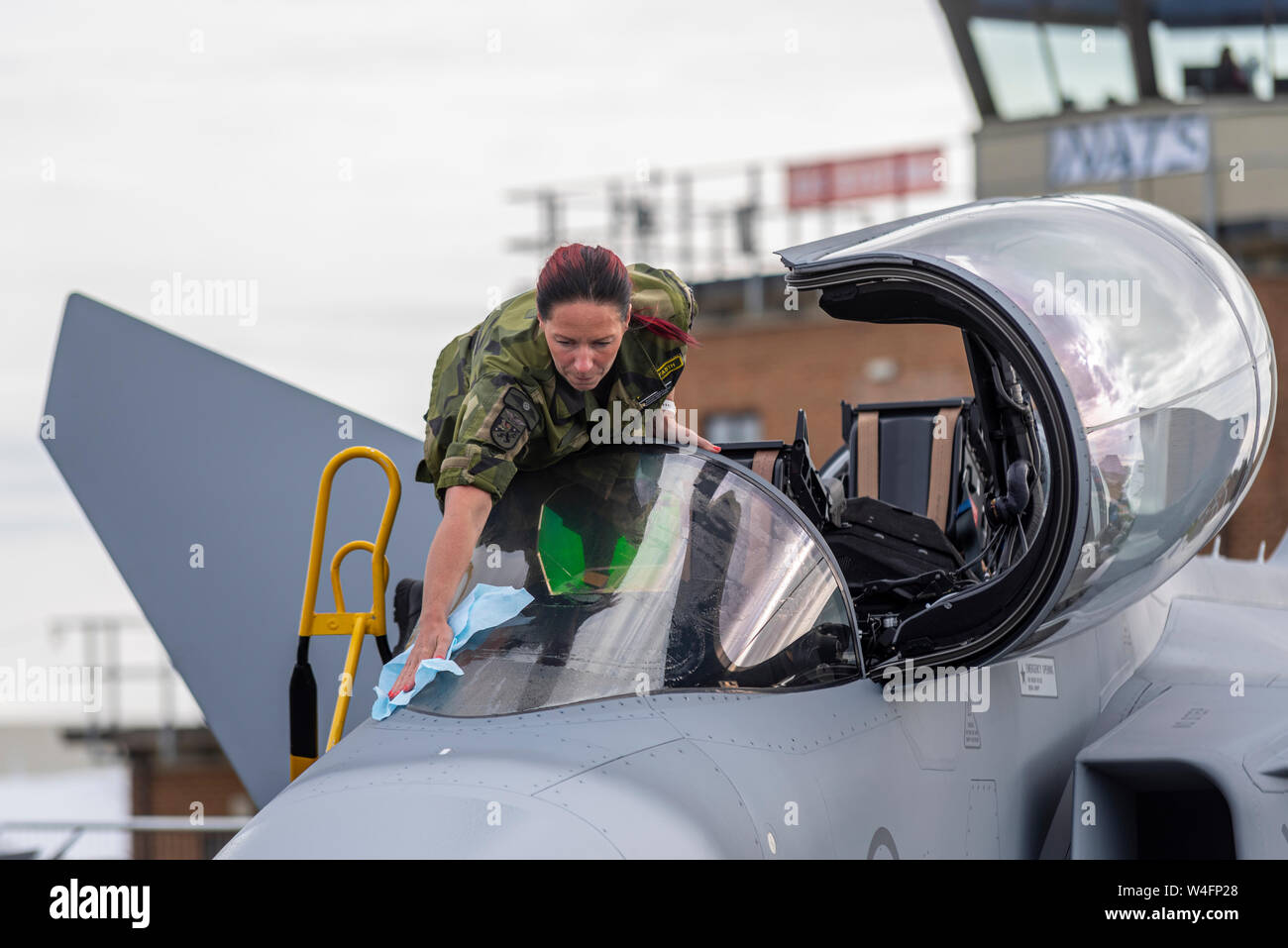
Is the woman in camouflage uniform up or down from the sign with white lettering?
down

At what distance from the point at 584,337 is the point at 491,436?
39 centimetres

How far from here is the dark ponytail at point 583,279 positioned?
14.4 ft

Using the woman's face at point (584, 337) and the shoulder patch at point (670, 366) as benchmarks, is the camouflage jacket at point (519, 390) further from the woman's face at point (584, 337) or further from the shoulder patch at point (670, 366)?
the woman's face at point (584, 337)

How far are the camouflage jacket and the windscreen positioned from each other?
0.15 metres

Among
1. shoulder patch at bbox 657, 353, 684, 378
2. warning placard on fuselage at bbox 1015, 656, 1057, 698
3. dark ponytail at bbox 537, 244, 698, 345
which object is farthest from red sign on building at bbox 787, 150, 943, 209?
dark ponytail at bbox 537, 244, 698, 345

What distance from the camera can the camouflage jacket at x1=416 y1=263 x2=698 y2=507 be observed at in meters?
4.46

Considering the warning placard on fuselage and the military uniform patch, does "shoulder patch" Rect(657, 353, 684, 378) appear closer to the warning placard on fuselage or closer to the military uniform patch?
the military uniform patch

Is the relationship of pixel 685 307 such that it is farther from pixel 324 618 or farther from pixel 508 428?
pixel 324 618

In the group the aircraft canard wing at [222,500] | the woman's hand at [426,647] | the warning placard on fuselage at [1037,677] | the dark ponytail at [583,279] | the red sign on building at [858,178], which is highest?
the red sign on building at [858,178]

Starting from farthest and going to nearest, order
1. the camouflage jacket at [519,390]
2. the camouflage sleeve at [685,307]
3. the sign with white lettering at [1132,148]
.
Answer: the sign with white lettering at [1132,148] < the camouflage sleeve at [685,307] < the camouflage jacket at [519,390]

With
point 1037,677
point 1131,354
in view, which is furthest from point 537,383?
point 1037,677

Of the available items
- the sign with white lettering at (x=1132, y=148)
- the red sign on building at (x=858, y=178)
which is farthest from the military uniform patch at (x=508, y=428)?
the red sign on building at (x=858, y=178)

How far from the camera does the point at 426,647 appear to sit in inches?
166
